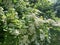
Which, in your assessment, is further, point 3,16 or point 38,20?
point 38,20

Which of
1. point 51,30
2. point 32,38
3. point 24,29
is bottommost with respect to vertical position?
point 51,30

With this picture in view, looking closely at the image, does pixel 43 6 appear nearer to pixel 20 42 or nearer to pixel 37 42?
pixel 37 42

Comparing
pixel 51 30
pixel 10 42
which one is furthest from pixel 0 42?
pixel 51 30

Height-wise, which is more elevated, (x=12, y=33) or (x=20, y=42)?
(x=12, y=33)

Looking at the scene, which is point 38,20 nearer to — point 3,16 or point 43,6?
point 3,16

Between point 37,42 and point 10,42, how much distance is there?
0.72 meters

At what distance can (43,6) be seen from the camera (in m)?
5.87

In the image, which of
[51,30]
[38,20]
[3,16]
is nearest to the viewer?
[3,16]

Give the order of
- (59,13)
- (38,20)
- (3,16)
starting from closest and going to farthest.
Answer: (3,16), (38,20), (59,13)

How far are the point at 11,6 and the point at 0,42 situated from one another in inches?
34.6

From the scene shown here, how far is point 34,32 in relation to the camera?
14.1 feet

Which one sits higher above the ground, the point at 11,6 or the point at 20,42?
the point at 11,6

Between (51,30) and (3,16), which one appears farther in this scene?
(51,30)

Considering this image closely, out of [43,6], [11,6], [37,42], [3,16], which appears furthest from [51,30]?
[3,16]
